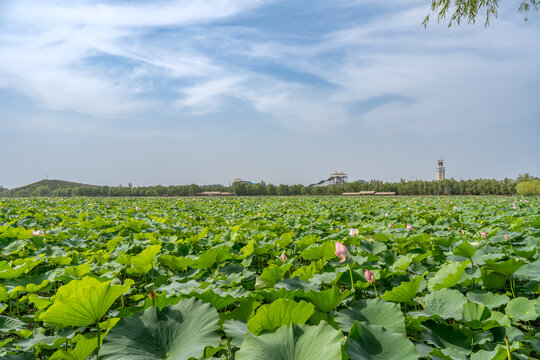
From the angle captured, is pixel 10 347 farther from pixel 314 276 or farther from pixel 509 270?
pixel 509 270

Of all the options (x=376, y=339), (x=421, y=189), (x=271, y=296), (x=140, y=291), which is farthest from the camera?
(x=421, y=189)

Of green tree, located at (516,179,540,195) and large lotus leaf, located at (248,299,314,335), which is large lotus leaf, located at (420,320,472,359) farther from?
green tree, located at (516,179,540,195)

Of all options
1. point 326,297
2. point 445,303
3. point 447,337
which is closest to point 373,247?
point 445,303

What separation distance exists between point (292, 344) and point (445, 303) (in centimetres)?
100

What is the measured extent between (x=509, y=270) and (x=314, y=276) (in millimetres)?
1154

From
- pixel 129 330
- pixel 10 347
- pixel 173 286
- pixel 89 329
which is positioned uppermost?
pixel 129 330

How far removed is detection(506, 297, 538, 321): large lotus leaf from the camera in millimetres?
1415

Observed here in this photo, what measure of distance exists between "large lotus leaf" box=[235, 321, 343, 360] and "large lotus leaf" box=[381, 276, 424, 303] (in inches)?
28.3

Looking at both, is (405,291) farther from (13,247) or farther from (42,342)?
(13,247)

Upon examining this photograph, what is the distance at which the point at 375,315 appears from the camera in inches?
48.6

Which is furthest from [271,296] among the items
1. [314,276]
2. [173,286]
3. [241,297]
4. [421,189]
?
[421,189]

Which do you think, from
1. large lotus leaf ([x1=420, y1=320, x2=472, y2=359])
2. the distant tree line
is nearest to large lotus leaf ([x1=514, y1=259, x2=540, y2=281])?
large lotus leaf ([x1=420, y1=320, x2=472, y2=359])

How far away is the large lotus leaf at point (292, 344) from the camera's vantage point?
81 centimetres

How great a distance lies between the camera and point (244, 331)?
3.45 feet
